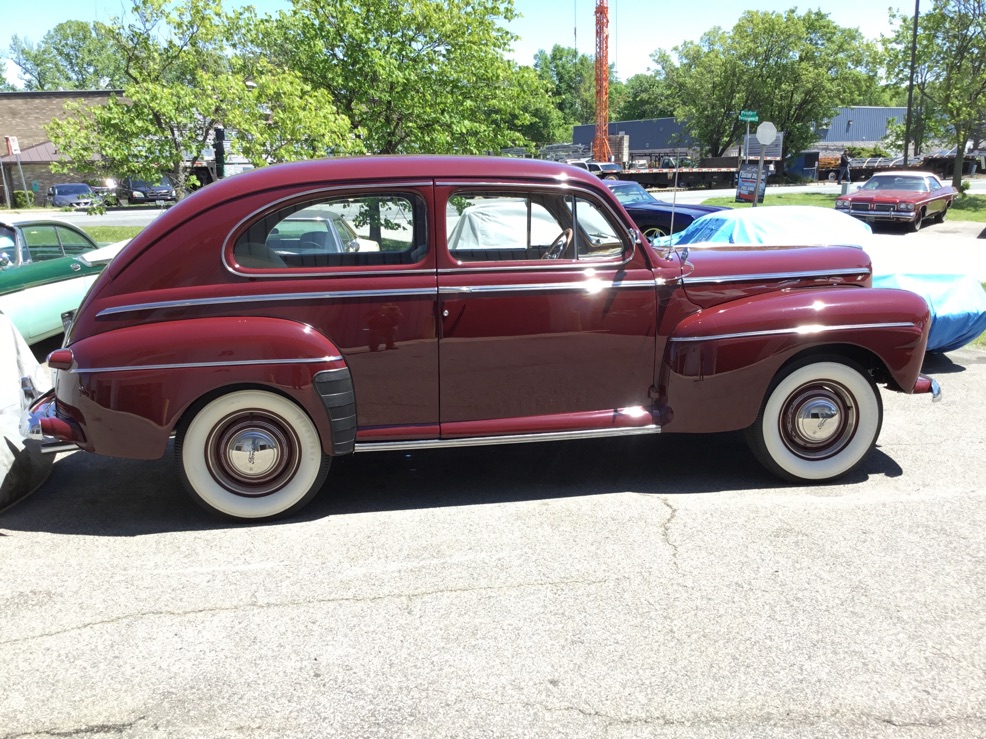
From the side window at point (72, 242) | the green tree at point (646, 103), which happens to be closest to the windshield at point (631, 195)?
the side window at point (72, 242)

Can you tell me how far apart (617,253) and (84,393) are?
289cm

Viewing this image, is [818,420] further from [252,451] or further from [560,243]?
[252,451]

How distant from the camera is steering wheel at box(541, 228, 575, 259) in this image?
4.30m

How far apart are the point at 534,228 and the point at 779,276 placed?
146cm

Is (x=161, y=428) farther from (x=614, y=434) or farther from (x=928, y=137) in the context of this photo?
(x=928, y=137)

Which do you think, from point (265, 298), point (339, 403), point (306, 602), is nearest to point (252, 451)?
point (339, 403)

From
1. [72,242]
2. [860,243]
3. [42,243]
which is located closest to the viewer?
[42,243]

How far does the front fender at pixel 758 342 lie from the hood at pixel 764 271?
83 millimetres

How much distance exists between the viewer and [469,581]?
3.46m

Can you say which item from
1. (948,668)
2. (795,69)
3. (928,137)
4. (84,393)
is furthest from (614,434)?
(795,69)

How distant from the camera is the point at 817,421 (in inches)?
173

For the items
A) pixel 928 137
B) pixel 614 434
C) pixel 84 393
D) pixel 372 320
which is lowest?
pixel 614 434

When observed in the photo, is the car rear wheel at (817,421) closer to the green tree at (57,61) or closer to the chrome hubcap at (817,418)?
the chrome hubcap at (817,418)

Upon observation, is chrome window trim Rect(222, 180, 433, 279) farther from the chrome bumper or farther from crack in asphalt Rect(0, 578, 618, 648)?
crack in asphalt Rect(0, 578, 618, 648)
